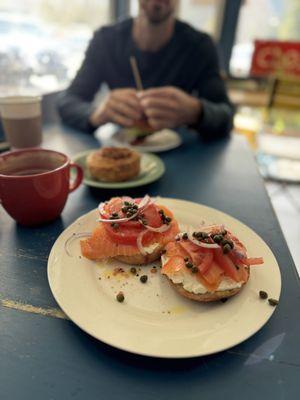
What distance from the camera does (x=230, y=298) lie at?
0.64 metres

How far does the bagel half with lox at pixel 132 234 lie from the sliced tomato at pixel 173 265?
0.24 feet

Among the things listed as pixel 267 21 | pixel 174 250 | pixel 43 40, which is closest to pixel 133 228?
pixel 174 250

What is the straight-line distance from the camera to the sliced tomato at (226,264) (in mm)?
656

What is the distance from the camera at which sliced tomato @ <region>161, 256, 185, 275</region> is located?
0.68m

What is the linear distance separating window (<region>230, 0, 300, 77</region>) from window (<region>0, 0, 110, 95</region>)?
5.35 ft

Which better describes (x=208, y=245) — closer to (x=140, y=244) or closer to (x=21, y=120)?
(x=140, y=244)

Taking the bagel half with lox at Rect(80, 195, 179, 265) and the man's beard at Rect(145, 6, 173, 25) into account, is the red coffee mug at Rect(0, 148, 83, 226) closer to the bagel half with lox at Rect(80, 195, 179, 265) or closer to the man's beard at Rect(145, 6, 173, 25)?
the bagel half with lox at Rect(80, 195, 179, 265)

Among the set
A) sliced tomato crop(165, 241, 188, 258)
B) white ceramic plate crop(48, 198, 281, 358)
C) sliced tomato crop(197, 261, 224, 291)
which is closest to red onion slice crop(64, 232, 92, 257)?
white ceramic plate crop(48, 198, 281, 358)

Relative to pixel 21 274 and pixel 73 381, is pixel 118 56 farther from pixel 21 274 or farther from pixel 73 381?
pixel 73 381

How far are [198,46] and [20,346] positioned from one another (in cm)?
210

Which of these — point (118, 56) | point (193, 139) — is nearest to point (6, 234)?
point (193, 139)

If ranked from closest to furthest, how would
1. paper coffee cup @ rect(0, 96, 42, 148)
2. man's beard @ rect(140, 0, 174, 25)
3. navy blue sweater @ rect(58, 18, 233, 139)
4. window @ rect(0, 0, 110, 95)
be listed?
1. paper coffee cup @ rect(0, 96, 42, 148)
2. man's beard @ rect(140, 0, 174, 25)
3. navy blue sweater @ rect(58, 18, 233, 139)
4. window @ rect(0, 0, 110, 95)

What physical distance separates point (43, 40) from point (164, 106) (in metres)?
2.24

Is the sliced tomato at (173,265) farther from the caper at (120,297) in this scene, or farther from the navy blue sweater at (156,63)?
the navy blue sweater at (156,63)
